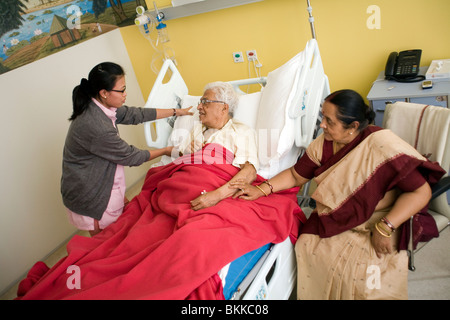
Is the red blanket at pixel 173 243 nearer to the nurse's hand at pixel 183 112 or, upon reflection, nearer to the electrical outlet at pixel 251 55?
the nurse's hand at pixel 183 112

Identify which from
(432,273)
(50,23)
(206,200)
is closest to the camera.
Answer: (206,200)

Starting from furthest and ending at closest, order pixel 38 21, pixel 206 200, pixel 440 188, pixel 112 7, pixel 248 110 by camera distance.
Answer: pixel 112 7 → pixel 38 21 → pixel 248 110 → pixel 206 200 → pixel 440 188

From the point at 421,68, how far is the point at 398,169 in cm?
154

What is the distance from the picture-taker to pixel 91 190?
2.07 meters

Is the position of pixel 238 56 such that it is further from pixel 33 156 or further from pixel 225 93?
pixel 33 156

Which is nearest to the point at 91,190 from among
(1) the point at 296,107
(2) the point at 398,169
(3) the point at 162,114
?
(3) the point at 162,114

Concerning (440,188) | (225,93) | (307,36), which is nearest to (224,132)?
(225,93)

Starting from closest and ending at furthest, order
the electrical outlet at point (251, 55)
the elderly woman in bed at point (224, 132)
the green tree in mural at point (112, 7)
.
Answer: the elderly woman in bed at point (224, 132) → the electrical outlet at point (251, 55) → the green tree in mural at point (112, 7)

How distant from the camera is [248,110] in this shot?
2383 millimetres

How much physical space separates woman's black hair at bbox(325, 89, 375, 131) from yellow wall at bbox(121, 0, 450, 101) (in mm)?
1381

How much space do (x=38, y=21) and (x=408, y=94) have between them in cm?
297

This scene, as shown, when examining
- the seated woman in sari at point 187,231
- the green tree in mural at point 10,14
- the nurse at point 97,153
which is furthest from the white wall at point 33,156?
the seated woman in sari at point 187,231

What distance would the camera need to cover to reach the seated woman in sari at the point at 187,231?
4.45ft
